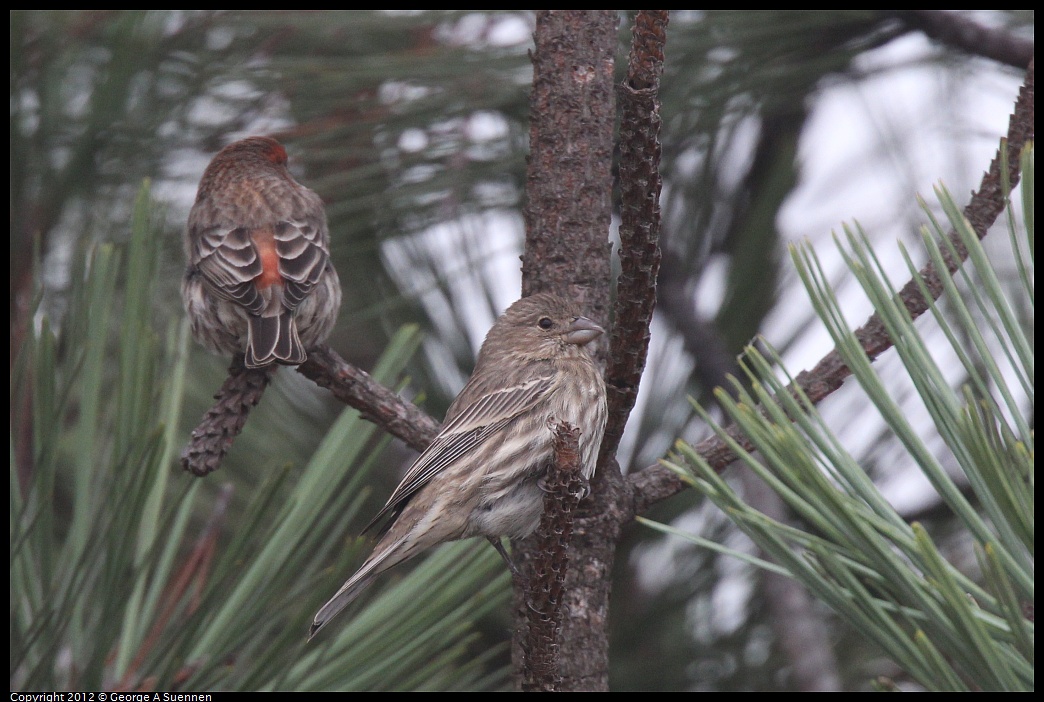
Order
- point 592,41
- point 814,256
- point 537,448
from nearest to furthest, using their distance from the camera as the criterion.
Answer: point 814,256, point 592,41, point 537,448

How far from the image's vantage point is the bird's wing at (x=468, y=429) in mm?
2932

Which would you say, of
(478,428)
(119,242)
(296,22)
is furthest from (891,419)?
(119,242)

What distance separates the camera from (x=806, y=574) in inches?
58.2

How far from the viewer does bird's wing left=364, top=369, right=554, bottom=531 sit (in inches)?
115

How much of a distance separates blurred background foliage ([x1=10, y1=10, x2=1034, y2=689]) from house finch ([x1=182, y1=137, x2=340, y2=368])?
0.47 feet

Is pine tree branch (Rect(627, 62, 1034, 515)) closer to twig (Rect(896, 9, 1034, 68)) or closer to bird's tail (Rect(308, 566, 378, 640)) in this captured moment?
bird's tail (Rect(308, 566, 378, 640))

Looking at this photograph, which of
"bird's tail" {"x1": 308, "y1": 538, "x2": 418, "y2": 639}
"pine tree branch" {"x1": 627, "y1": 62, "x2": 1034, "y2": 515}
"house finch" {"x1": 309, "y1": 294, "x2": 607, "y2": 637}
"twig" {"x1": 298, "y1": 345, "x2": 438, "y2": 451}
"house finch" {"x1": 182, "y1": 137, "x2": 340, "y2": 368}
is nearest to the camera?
"pine tree branch" {"x1": 627, "y1": 62, "x2": 1034, "y2": 515}

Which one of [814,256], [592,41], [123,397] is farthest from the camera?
[592,41]

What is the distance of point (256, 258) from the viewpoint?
154 inches

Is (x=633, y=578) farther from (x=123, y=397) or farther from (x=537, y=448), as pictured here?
(x=123, y=397)

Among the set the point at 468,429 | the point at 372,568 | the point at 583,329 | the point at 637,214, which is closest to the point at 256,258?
the point at 468,429

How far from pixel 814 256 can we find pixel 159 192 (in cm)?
298

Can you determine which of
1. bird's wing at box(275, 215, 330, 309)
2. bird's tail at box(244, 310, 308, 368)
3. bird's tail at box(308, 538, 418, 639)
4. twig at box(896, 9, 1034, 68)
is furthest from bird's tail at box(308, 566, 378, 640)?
twig at box(896, 9, 1034, 68)

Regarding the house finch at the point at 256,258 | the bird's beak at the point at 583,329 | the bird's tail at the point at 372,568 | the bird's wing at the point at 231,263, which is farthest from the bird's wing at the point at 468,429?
the bird's wing at the point at 231,263
